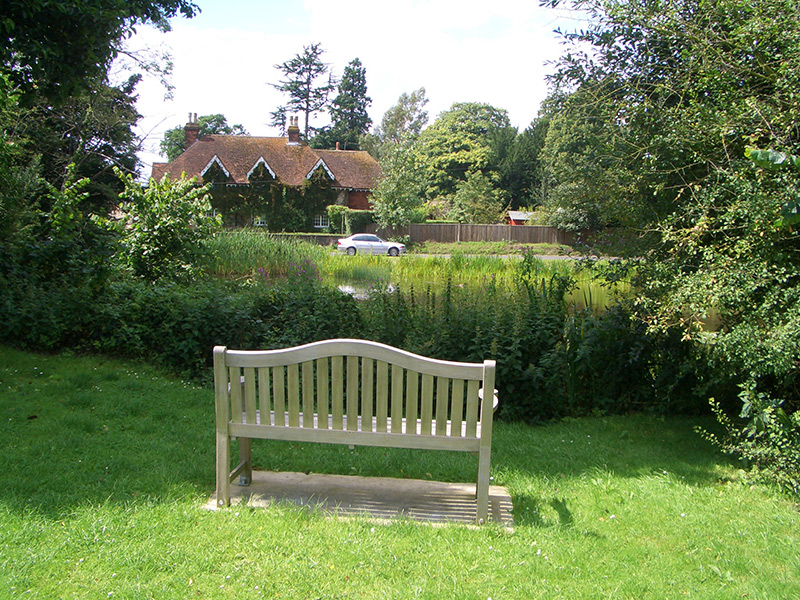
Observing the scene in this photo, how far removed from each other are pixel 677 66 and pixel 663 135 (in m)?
0.91

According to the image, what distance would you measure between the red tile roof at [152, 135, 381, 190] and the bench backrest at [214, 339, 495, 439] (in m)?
40.2

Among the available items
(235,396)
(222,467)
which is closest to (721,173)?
(235,396)

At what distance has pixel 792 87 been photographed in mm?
4316

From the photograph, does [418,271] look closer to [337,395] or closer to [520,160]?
[337,395]

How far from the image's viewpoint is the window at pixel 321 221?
43.7 metres

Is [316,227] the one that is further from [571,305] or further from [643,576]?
[643,576]

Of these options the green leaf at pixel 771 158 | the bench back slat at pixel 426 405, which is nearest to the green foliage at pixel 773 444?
the green leaf at pixel 771 158

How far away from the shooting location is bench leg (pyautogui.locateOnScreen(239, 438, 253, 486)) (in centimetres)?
395

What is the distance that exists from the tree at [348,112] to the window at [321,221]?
2839 centimetres

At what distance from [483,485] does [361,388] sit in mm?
881

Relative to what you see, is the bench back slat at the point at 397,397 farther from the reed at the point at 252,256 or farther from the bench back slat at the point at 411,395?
the reed at the point at 252,256

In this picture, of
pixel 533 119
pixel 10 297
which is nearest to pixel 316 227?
pixel 533 119

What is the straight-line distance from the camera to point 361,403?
3494 millimetres

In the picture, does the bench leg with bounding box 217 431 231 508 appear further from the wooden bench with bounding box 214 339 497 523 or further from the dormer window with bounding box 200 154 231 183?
the dormer window with bounding box 200 154 231 183
